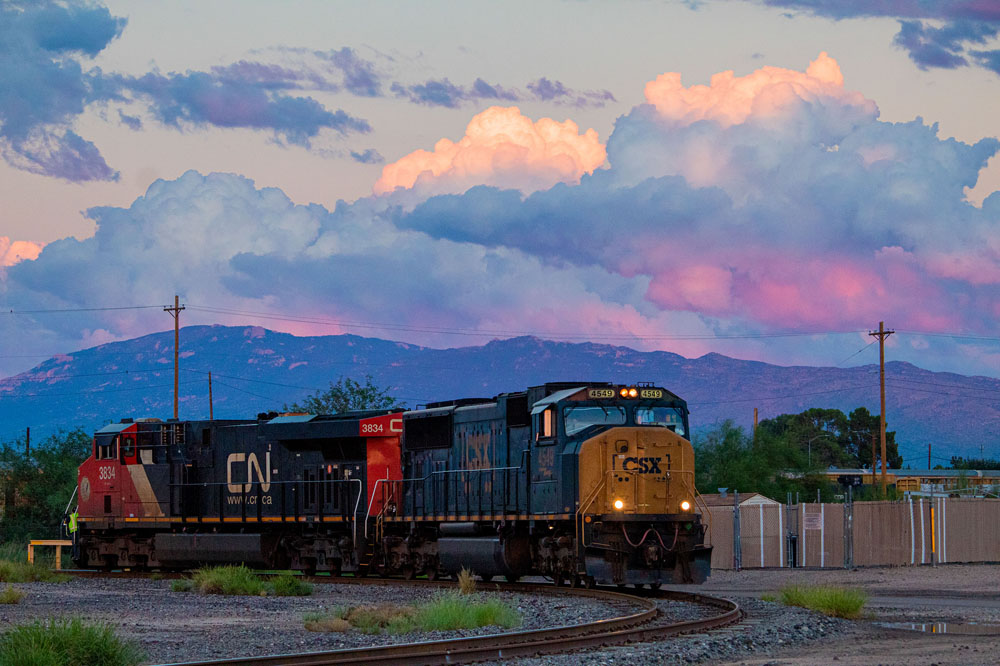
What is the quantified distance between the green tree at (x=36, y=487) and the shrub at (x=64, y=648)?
4211 cm

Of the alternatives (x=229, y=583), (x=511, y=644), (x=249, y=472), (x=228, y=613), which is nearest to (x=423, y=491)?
(x=229, y=583)

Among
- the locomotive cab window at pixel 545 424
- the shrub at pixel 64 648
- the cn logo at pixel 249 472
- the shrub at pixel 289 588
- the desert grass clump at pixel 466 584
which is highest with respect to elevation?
the locomotive cab window at pixel 545 424

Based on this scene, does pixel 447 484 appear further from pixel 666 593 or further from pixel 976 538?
pixel 976 538

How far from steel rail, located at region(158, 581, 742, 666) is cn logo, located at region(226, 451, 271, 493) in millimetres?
14399

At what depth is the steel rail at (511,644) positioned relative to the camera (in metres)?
14.3

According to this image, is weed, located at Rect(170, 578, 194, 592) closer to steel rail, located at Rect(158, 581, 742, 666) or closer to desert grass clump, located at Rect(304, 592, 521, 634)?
desert grass clump, located at Rect(304, 592, 521, 634)

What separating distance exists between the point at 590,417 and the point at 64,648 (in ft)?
40.5

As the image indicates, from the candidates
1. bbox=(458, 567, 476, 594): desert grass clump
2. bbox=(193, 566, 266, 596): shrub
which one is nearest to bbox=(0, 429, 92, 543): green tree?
bbox=(193, 566, 266, 596): shrub

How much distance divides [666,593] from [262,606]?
733 cm

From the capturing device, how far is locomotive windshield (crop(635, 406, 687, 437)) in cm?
2503

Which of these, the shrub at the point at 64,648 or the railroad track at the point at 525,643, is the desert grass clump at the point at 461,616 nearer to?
the railroad track at the point at 525,643

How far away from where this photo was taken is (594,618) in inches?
782

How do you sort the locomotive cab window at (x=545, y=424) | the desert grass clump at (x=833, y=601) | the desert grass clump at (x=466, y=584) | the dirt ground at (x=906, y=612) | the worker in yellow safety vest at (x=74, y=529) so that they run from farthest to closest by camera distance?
the worker in yellow safety vest at (x=74, y=529)
the locomotive cab window at (x=545, y=424)
the desert grass clump at (x=466, y=584)
the desert grass clump at (x=833, y=601)
the dirt ground at (x=906, y=612)

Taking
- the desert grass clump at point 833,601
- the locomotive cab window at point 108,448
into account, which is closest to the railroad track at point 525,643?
the desert grass clump at point 833,601
